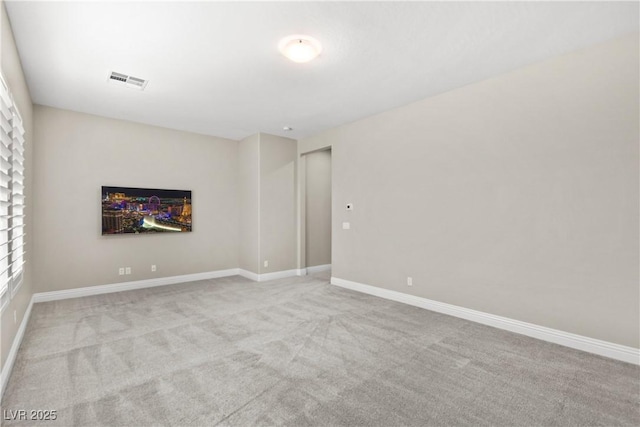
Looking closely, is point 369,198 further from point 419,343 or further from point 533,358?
point 533,358

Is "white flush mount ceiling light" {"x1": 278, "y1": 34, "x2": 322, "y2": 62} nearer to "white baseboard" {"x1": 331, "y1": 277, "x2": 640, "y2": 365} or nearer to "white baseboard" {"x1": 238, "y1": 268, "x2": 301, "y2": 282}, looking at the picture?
"white baseboard" {"x1": 331, "y1": 277, "x2": 640, "y2": 365}

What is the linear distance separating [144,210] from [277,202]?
2322 mm

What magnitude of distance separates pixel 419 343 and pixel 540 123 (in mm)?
2550

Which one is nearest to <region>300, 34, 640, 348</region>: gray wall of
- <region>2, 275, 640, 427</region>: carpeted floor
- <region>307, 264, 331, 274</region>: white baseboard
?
<region>2, 275, 640, 427</region>: carpeted floor

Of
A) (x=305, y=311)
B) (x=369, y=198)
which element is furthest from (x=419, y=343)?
(x=369, y=198)

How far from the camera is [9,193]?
2734 millimetres

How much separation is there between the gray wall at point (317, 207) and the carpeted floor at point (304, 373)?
9.16 feet

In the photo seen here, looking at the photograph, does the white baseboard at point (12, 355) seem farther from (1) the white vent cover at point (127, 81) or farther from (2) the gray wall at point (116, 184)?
(1) the white vent cover at point (127, 81)

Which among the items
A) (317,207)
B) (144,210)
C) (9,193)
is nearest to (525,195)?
(317,207)

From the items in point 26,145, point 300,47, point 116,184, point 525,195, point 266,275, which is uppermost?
point 300,47

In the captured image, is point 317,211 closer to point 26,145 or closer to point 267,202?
point 267,202

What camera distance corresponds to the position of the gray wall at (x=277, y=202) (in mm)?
6070

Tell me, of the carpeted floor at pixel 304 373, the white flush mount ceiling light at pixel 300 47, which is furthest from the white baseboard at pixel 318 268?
the white flush mount ceiling light at pixel 300 47

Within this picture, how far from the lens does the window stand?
241cm
